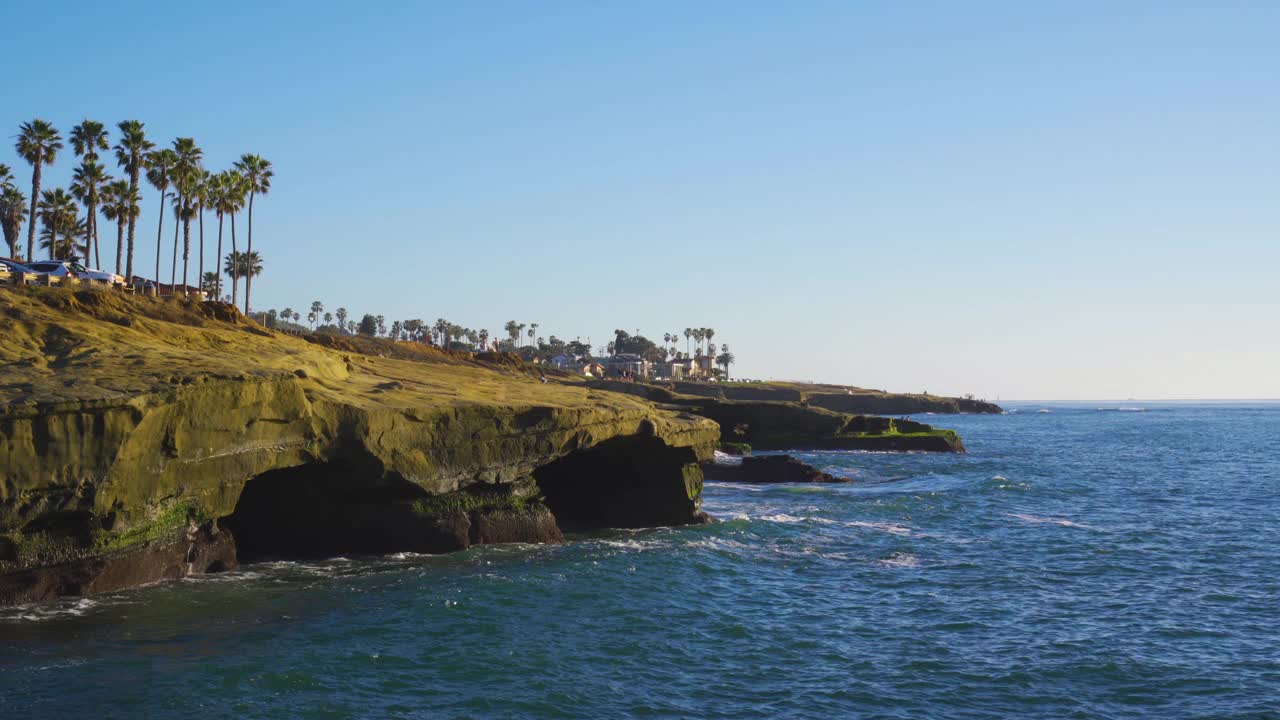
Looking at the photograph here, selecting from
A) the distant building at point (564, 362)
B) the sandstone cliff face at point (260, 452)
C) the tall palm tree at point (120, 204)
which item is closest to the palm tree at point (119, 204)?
the tall palm tree at point (120, 204)

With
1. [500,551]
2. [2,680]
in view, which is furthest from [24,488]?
[500,551]

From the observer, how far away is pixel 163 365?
71.3ft

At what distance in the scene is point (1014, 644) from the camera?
60.0 feet

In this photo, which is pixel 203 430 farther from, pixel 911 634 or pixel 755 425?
pixel 755 425

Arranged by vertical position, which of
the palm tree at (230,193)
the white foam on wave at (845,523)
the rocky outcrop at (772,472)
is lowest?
the white foam on wave at (845,523)

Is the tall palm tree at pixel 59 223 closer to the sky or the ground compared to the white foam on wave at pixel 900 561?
closer to the sky

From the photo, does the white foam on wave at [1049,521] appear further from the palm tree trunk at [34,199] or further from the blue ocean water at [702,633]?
the palm tree trunk at [34,199]

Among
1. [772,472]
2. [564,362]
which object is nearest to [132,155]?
[772,472]

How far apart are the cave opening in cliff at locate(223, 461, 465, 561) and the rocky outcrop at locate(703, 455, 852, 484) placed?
2678 centimetres

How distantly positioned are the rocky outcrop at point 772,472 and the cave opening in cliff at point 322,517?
26783 millimetres

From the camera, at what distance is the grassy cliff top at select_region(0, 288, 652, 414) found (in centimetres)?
1972

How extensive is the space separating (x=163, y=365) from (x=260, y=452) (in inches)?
111

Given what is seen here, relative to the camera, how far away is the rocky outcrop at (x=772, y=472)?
49562 mm

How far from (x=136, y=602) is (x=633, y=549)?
501 inches
